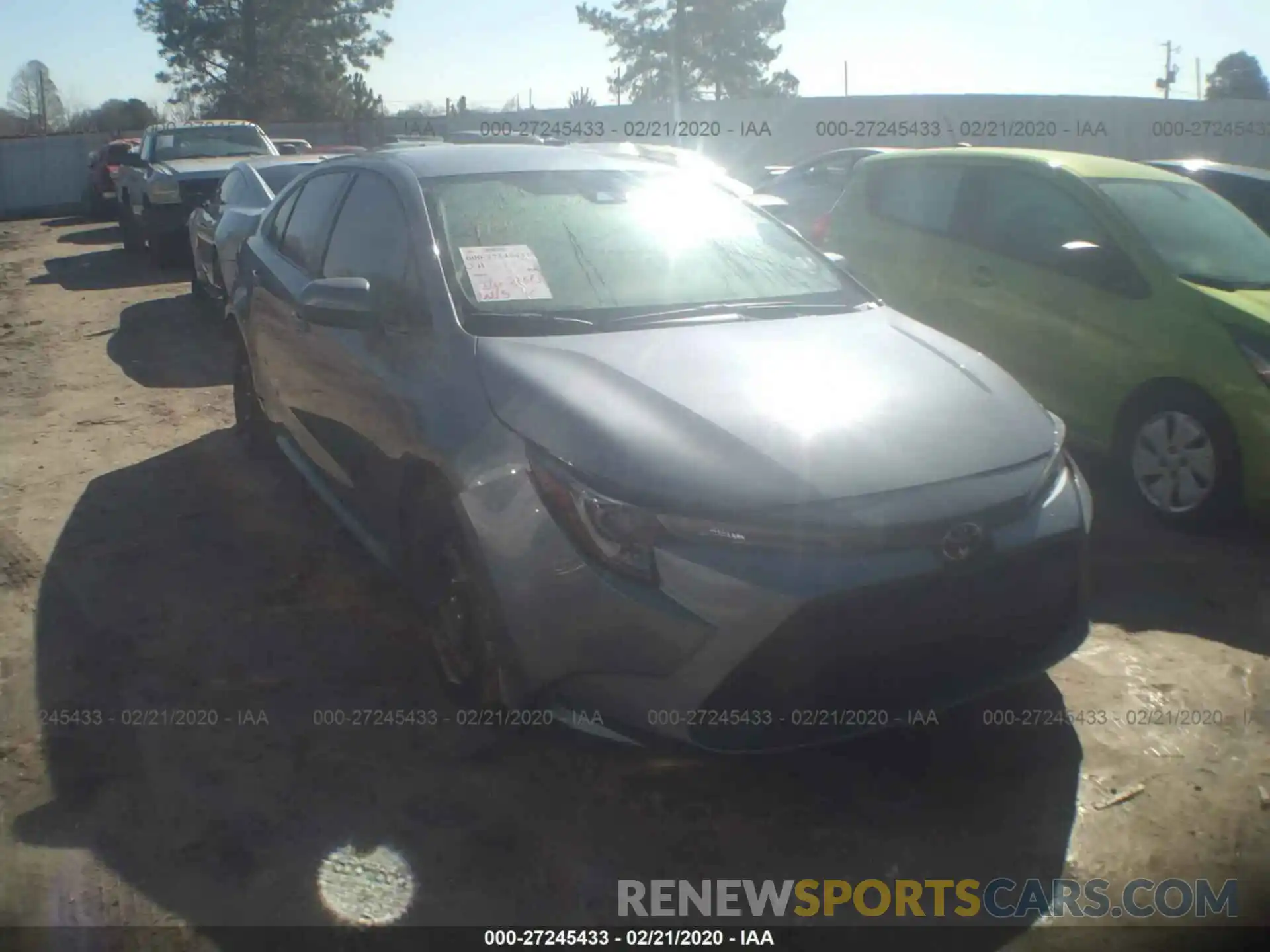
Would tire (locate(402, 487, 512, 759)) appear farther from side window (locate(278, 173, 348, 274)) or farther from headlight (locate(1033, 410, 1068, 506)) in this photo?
side window (locate(278, 173, 348, 274))

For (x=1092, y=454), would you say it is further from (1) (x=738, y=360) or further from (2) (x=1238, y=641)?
(1) (x=738, y=360)

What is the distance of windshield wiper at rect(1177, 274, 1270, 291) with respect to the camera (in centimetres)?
537

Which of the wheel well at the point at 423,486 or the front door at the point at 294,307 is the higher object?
the front door at the point at 294,307

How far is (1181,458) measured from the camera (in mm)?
5207

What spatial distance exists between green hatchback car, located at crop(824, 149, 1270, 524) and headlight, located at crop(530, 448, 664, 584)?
2853 millimetres

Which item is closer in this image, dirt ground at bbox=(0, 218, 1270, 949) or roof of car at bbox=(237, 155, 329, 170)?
dirt ground at bbox=(0, 218, 1270, 949)

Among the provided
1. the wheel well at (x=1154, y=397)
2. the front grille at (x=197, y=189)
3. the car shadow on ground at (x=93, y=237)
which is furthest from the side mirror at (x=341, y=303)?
the car shadow on ground at (x=93, y=237)

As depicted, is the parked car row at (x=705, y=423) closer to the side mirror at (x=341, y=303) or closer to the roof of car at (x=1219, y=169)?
the side mirror at (x=341, y=303)

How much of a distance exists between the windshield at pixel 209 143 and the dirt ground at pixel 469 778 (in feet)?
37.1

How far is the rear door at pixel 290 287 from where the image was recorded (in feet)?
15.6

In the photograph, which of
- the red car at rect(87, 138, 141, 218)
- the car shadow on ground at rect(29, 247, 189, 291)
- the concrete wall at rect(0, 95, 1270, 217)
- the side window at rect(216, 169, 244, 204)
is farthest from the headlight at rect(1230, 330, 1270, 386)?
the red car at rect(87, 138, 141, 218)

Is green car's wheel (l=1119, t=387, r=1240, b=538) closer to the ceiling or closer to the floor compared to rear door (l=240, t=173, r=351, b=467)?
closer to the floor

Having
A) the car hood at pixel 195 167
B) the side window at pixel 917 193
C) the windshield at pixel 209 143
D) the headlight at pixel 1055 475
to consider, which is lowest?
the headlight at pixel 1055 475

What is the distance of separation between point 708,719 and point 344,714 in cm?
142
